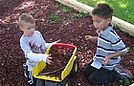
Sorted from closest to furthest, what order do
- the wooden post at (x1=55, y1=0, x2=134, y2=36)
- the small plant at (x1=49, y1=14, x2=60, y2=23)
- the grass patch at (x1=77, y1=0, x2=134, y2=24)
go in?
the wooden post at (x1=55, y1=0, x2=134, y2=36) < the grass patch at (x1=77, y1=0, x2=134, y2=24) < the small plant at (x1=49, y1=14, x2=60, y2=23)

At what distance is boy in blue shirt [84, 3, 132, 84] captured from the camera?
4.46 m

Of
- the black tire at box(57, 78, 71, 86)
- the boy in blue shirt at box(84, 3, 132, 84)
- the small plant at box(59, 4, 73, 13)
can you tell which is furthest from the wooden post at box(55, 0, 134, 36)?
the black tire at box(57, 78, 71, 86)

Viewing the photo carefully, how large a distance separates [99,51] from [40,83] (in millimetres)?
950

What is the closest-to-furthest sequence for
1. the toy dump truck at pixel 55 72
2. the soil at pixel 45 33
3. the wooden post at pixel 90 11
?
the toy dump truck at pixel 55 72, the soil at pixel 45 33, the wooden post at pixel 90 11

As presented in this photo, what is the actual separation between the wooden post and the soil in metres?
0.09

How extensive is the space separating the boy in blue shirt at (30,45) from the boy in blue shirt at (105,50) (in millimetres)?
678

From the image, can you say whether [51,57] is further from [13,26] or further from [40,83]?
[13,26]

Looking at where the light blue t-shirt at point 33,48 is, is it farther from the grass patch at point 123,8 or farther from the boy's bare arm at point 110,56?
the grass patch at point 123,8

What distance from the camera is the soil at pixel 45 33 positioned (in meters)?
5.05

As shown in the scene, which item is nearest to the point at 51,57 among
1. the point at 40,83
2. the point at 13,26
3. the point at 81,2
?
the point at 40,83

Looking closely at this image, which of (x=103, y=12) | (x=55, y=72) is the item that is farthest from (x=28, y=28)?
(x=103, y=12)

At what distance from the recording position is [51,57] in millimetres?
4621

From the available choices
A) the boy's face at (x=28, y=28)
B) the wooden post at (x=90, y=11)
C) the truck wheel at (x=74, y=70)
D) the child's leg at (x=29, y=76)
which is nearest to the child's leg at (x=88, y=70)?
the truck wheel at (x=74, y=70)

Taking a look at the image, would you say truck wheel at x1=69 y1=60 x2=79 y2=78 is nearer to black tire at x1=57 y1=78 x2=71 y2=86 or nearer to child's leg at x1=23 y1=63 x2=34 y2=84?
black tire at x1=57 y1=78 x2=71 y2=86
